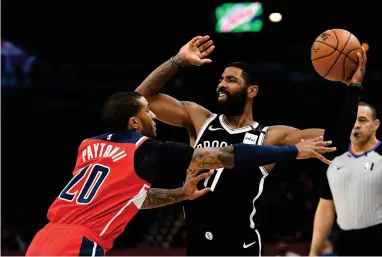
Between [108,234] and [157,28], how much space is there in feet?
49.9

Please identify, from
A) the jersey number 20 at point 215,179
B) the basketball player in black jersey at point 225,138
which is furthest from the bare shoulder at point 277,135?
the jersey number 20 at point 215,179

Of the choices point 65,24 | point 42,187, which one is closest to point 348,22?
point 65,24

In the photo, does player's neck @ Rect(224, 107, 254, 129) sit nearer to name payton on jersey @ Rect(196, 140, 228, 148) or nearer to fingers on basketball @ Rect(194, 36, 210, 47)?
name payton on jersey @ Rect(196, 140, 228, 148)

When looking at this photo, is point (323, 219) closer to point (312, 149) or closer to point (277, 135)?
point (277, 135)

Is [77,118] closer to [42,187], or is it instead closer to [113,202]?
[42,187]

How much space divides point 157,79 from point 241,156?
5.04 feet

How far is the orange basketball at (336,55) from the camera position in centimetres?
527

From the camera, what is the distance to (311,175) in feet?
54.2

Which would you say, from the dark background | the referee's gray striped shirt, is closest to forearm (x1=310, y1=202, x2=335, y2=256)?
the referee's gray striped shirt

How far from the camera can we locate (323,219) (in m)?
6.61

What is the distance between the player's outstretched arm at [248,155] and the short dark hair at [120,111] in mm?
490

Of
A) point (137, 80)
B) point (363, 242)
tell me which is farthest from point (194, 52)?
point (137, 80)

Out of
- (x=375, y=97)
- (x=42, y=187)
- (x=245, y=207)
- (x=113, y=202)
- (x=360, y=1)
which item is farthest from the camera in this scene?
(x=42, y=187)

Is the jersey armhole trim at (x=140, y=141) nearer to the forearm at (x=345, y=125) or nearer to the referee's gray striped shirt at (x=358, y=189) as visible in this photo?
the forearm at (x=345, y=125)
